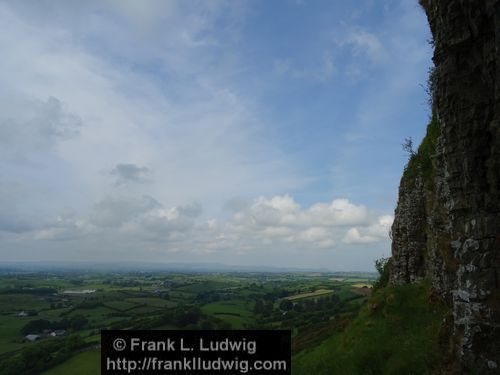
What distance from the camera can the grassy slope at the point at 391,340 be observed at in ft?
51.6

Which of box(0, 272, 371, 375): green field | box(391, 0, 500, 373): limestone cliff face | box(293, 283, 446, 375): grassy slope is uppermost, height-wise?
box(391, 0, 500, 373): limestone cliff face

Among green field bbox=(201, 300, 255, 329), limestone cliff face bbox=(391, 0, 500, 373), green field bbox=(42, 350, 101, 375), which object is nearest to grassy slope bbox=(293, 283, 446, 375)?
limestone cliff face bbox=(391, 0, 500, 373)

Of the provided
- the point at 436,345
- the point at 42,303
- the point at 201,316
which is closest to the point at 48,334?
the point at 201,316

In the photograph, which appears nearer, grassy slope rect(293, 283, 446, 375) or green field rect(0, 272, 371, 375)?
grassy slope rect(293, 283, 446, 375)

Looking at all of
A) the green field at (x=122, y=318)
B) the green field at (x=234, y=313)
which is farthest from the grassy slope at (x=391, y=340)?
the green field at (x=234, y=313)

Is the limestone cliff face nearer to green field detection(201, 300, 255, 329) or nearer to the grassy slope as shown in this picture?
the grassy slope

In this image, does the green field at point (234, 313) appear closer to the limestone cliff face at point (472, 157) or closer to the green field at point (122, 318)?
the green field at point (122, 318)

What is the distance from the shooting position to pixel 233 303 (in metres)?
149

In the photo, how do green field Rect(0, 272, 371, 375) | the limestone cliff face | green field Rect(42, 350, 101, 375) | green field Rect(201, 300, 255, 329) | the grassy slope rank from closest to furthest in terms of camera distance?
1. the limestone cliff face
2. the grassy slope
3. green field Rect(42, 350, 101, 375)
4. green field Rect(0, 272, 371, 375)
5. green field Rect(201, 300, 255, 329)

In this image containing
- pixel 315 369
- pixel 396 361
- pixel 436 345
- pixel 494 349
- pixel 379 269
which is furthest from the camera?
pixel 379 269

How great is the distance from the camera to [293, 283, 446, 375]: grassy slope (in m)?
15.7

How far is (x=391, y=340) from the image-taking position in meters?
18.7

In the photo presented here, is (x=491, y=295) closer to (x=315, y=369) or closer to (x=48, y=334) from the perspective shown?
(x=315, y=369)

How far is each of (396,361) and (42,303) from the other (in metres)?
177
